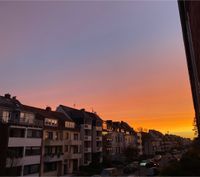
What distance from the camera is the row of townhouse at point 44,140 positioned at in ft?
131

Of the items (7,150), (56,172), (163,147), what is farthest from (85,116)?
(163,147)

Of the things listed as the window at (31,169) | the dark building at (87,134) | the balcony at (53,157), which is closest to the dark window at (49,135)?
the balcony at (53,157)

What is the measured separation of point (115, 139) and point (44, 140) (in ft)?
156

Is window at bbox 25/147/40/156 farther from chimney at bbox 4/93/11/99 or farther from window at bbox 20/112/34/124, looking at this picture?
chimney at bbox 4/93/11/99

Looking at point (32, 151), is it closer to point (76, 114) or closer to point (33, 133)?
point (33, 133)

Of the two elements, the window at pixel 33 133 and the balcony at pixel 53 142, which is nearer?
the window at pixel 33 133

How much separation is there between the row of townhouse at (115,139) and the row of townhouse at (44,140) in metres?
8.84

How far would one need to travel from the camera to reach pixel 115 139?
9444 centimetres

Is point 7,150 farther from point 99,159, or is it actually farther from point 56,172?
point 99,159

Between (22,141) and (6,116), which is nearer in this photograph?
(6,116)

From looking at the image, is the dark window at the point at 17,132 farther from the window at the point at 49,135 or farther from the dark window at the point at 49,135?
the dark window at the point at 49,135

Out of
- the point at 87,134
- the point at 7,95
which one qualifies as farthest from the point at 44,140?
the point at 87,134

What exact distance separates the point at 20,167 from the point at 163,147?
512ft

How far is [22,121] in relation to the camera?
43.5 meters
